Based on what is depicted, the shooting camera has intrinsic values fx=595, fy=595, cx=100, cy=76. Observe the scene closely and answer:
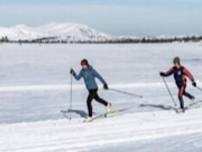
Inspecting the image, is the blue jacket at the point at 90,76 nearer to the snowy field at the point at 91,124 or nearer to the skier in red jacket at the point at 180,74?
the snowy field at the point at 91,124

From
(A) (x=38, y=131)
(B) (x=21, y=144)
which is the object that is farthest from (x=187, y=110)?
(B) (x=21, y=144)

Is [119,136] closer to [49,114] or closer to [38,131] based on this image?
[38,131]

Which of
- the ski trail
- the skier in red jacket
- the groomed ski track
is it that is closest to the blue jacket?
the groomed ski track

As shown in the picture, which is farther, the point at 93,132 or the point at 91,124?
the point at 91,124

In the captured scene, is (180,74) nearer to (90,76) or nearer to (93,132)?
(90,76)

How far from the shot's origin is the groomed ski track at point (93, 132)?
9633 millimetres

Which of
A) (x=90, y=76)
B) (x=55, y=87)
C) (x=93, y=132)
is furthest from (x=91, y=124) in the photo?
(x=55, y=87)

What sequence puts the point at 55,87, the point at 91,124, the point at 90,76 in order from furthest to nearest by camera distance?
the point at 55,87 < the point at 90,76 < the point at 91,124

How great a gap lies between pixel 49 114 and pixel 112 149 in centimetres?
467

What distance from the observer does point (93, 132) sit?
11.0 m

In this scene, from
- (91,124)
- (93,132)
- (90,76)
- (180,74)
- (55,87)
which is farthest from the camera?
(55,87)

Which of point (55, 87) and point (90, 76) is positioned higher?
point (90, 76)

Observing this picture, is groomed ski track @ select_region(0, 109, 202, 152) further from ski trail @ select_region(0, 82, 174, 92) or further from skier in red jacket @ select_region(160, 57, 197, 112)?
ski trail @ select_region(0, 82, 174, 92)

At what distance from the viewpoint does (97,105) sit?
15672 mm
